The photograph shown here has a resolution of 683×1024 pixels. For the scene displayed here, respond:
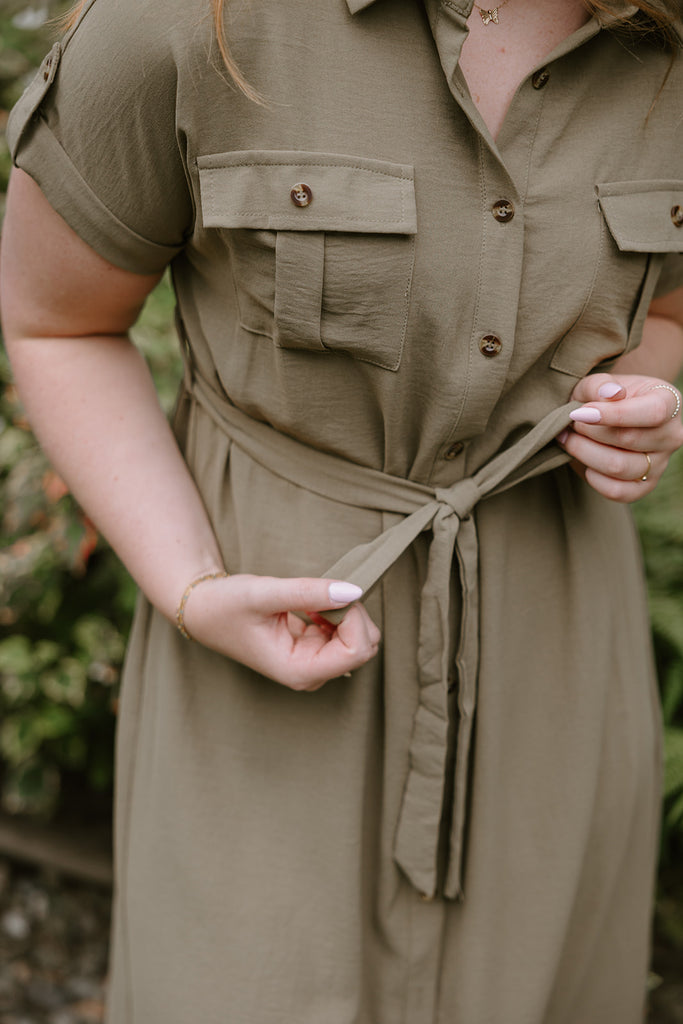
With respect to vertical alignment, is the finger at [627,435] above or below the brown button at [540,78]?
below

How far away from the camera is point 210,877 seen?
45.6 inches

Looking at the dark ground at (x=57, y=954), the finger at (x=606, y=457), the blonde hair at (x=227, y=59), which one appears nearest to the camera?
the blonde hair at (x=227, y=59)

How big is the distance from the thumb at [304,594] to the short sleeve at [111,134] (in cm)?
41

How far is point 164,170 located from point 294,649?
1.73ft

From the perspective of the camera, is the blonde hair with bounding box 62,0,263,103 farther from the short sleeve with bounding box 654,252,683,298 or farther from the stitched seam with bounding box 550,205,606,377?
the short sleeve with bounding box 654,252,683,298

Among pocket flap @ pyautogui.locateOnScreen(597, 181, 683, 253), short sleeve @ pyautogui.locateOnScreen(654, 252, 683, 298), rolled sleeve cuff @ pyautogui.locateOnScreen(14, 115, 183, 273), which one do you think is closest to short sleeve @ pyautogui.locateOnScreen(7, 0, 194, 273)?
rolled sleeve cuff @ pyautogui.locateOnScreen(14, 115, 183, 273)

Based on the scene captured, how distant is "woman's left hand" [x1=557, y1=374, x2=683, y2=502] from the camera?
1.04 m

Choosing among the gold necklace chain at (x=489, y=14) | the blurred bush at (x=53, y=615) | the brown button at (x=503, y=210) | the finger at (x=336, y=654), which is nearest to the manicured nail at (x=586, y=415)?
the brown button at (x=503, y=210)

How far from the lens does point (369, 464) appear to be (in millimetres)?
1113

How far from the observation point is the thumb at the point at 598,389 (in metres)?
1.04

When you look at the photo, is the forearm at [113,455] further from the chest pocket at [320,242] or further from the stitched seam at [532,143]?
the stitched seam at [532,143]

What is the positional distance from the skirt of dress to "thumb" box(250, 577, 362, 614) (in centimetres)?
12

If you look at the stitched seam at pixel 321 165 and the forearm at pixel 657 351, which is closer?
the stitched seam at pixel 321 165

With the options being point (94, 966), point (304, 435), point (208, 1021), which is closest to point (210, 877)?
point (208, 1021)
